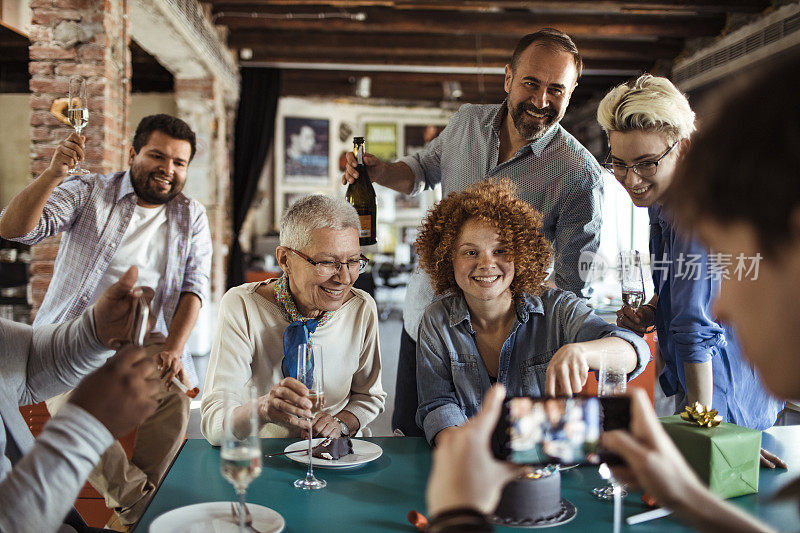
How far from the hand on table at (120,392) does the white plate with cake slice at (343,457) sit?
2.06 feet

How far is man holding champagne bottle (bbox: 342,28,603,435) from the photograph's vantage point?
2.40 metres

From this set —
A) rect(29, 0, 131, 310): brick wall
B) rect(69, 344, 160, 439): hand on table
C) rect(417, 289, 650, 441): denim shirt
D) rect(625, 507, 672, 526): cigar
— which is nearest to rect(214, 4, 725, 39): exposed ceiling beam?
rect(29, 0, 131, 310): brick wall

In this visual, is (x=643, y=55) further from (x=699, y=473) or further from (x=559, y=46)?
(x=699, y=473)

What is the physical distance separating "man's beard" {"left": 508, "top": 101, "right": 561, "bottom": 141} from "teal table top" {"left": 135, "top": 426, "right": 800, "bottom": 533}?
1.33 m

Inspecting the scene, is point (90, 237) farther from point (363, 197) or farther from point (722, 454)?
point (722, 454)

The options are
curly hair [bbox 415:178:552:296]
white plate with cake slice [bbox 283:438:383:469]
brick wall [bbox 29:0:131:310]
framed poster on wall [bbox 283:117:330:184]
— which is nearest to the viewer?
white plate with cake slice [bbox 283:438:383:469]

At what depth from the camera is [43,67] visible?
3.71 m

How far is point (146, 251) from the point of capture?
2.99 metres

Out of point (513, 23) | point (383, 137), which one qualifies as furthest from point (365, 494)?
point (383, 137)

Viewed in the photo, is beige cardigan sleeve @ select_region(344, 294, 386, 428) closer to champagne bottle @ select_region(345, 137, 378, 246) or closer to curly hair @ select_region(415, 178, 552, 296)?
curly hair @ select_region(415, 178, 552, 296)

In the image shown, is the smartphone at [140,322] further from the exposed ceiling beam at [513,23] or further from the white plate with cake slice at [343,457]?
the exposed ceiling beam at [513,23]

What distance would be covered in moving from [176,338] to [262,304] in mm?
1041

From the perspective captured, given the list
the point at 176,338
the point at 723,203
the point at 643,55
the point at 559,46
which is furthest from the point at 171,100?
the point at 723,203

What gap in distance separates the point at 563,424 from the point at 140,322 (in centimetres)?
80
